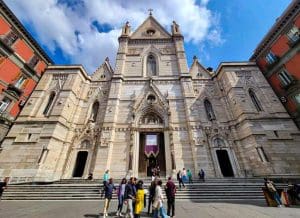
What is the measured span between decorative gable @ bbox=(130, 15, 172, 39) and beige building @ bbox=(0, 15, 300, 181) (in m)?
6.61

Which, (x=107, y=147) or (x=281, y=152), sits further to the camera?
(x=107, y=147)

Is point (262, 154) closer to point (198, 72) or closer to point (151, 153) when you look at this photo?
point (151, 153)

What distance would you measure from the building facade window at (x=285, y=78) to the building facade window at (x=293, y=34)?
3.13m

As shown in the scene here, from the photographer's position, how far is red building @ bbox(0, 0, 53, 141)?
48.7 ft

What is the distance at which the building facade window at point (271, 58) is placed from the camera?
55.3 ft

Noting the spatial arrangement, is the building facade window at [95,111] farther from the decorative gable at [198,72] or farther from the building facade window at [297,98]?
the building facade window at [297,98]

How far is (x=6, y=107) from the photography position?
597 inches

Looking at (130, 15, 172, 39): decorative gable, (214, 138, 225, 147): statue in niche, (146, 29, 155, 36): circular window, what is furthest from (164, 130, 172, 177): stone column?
(146, 29, 155, 36): circular window

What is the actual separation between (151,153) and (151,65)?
13026mm

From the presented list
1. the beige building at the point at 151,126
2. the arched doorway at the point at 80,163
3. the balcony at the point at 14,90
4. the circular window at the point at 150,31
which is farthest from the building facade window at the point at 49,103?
the circular window at the point at 150,31

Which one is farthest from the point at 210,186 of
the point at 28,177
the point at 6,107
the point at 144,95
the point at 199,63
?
the point at 6,107

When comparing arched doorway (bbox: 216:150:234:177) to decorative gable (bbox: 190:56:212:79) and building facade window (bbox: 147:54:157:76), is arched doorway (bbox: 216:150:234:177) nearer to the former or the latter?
decorative gable (bbox: 190:56:212:79)

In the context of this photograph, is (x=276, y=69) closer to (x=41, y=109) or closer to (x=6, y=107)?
(x=41, y=109)

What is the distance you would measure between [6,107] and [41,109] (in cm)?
293
